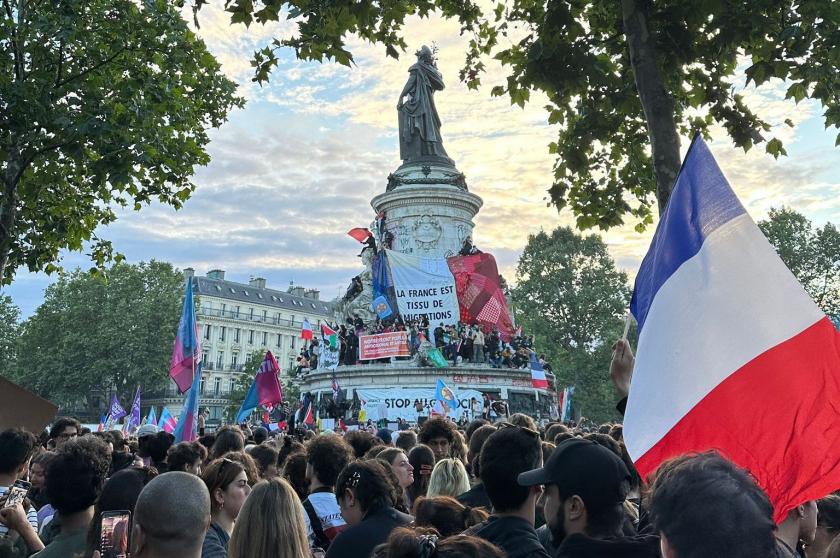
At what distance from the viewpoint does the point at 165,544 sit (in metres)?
2.94

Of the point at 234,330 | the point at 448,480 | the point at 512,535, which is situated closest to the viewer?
the point at 512,535

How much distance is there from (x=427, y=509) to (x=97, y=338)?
60.7m

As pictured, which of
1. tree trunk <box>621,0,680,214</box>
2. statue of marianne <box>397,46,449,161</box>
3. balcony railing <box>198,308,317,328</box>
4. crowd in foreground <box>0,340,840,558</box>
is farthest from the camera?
balcony railing <box>198,308,317,328</box>

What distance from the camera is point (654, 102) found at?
24.0 feet

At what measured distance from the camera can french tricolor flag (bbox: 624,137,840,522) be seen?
337cm

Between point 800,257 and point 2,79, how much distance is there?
159 feet

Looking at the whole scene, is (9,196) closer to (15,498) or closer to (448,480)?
(15,498)

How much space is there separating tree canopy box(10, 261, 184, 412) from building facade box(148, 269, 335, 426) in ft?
45.2

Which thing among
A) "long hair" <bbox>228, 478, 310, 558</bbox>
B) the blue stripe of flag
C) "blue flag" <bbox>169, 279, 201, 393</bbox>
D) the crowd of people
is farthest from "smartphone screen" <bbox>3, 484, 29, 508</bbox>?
the crowd of people

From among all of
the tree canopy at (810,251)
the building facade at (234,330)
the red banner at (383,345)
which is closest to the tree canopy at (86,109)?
the red banner at (383,345)

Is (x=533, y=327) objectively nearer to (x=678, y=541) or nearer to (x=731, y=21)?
(x=731, y=21)

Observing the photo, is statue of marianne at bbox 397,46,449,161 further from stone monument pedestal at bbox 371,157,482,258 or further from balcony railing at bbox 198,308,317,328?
balcony railing at bbox 198,308,317,328

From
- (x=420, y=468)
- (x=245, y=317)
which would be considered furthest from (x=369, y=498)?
(x=245, y=317)

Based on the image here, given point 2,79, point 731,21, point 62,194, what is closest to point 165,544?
point 731,21
